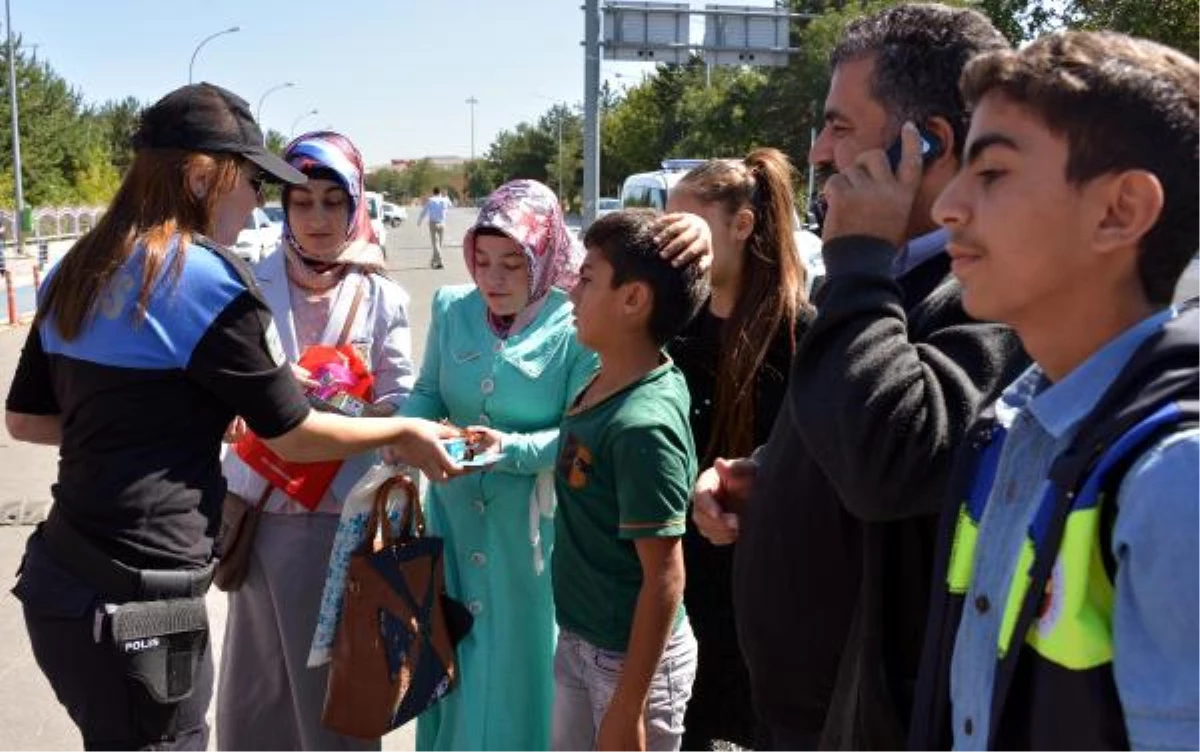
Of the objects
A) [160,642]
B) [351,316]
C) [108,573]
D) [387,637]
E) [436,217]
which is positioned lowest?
[387,637]

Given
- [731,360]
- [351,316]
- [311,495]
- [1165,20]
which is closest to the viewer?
[731,360]

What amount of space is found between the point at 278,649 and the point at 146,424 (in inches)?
39.3

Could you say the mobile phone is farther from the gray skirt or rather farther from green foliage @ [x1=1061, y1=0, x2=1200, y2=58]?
green foliage @ [x1=1061, y1=0, x2=1200, y2=58]

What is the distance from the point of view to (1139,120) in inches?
46.7

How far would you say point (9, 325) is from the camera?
628 inches

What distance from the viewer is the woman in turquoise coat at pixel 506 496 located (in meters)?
2.91

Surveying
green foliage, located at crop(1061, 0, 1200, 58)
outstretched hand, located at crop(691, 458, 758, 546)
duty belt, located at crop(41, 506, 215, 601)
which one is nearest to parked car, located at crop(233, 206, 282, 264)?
green foliage, located at crop(1061, 0, 1200, 58)

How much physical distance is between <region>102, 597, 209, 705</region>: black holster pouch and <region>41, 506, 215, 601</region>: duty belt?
0.02m

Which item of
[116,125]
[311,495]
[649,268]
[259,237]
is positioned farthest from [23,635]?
[116,125]

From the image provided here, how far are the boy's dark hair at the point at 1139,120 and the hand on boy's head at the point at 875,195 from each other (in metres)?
0.34

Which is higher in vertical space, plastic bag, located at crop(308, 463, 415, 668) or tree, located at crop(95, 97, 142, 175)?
tree, located at crop(95, 97, 142, 175)

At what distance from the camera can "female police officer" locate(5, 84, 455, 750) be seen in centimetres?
221

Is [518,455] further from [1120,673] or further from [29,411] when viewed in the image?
[1120,673]

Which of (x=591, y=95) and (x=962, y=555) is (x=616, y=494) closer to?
(x=962, y=555)
